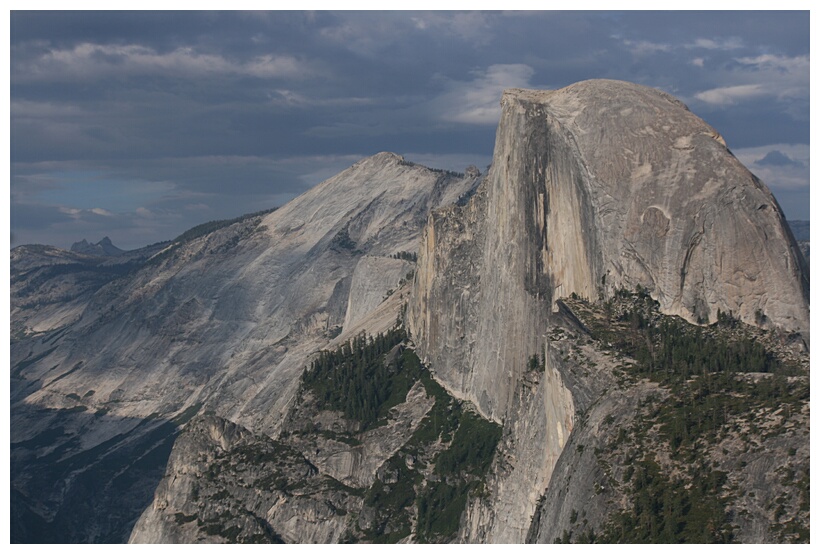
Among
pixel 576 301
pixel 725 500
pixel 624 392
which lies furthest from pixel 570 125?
pixel 725 500

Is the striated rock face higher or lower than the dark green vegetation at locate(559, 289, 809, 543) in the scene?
higher

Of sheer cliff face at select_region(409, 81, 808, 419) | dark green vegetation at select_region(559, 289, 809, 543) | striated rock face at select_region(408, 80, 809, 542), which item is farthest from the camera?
sheer cliff face at select_region(409, 81, 808, 419)

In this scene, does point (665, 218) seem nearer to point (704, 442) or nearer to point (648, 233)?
point (648, 233)

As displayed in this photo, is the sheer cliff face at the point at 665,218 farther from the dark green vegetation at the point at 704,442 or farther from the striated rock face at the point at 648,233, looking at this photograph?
the dark green vegetation at the point at 704,442

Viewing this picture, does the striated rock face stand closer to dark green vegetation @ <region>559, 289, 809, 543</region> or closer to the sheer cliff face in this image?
the sheer cliff face

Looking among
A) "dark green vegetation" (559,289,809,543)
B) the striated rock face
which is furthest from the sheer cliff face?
"dark green vegetation" (559,289,809,543)

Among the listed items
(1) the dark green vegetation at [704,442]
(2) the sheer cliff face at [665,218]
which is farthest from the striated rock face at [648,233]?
(1) the dark green vegetation at [704,442]

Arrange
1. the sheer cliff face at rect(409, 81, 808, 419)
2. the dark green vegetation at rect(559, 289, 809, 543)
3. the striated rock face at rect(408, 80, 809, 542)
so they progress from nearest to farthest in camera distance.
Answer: the dark green vegetation at rect(559, 289, 809, 543) < the striated rock face at rect(408, 80, 809, 542) < the sheer cliff face at rect(409, 81, 808, 419)

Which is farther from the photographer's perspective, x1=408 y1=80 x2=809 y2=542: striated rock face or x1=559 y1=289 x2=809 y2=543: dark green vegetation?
x1=408 y1=80 x2=809 y2=542: striated rock face

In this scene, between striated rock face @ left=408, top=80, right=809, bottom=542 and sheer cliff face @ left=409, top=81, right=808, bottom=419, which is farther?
sheer cliff face @ left=409, top=81, right=808, bottom=419
